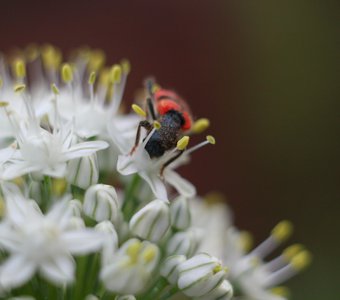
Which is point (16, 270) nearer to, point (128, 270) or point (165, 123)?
point (128, 270)

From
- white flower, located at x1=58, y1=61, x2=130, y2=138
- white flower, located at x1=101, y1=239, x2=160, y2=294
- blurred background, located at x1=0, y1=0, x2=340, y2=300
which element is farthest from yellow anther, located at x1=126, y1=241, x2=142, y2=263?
blurred background, located at x1=0, y1=0, x2=340, y2=300

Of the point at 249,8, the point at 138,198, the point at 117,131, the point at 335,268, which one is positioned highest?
the point at 249,8

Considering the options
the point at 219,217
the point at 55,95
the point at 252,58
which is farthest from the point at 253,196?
the point at 55,95

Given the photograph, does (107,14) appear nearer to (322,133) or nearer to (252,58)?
(252,58)

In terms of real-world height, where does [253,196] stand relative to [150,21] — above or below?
below

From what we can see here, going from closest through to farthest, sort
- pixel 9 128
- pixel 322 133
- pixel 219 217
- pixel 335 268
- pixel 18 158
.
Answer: pixel 18 158 → pixel 9 128 → pixel 219 217 → pixel 335 268 → pixel 322 133

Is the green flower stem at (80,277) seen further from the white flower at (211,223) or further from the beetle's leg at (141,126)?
the white flower at (211,223)

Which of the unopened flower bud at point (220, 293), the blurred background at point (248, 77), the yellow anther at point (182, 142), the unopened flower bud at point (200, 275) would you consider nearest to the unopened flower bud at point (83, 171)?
the yellow anther at point (182, 142)

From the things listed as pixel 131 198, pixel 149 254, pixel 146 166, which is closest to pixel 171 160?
pixel 146 166
